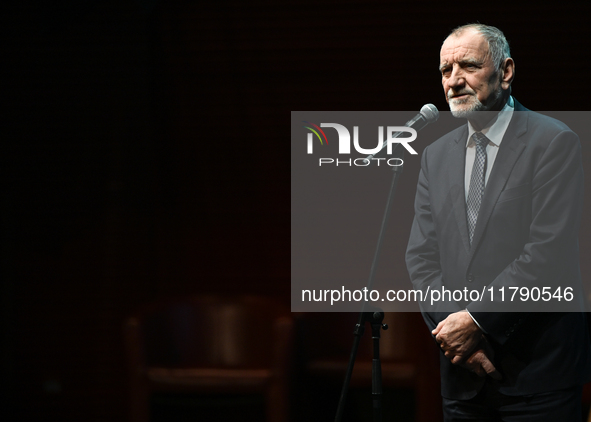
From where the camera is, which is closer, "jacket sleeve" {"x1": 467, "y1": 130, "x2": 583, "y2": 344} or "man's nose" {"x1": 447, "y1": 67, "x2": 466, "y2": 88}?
"jacket sleeve" {"x1": 467, "y1": 130, "x2": 583, "y2": 344}

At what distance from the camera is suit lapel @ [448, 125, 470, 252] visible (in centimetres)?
179

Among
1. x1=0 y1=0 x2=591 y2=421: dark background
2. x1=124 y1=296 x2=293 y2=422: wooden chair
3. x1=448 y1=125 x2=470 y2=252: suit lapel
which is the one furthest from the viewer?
x1=0 y1=0 x2=591 y2=421: dark background

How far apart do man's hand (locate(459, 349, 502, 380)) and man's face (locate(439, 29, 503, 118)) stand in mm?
714

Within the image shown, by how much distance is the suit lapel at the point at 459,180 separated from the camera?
1.79 metres

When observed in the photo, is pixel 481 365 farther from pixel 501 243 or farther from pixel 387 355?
pixel 387 355

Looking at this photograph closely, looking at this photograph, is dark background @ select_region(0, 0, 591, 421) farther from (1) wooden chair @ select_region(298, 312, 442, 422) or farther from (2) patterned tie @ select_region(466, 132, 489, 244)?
(2) patterned tie @ select_region(466, 132, 489, 244)

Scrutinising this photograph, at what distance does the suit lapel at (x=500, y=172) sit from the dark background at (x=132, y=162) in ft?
5.49

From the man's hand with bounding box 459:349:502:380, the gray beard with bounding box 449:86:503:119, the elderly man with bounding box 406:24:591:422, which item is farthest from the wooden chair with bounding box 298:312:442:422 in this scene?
the gray beard with bounding box 449:86:503:119

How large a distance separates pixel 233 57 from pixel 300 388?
189 centimetres

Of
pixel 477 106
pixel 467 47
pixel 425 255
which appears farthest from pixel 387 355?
pixel 467 47

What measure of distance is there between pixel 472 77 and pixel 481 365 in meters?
0.85

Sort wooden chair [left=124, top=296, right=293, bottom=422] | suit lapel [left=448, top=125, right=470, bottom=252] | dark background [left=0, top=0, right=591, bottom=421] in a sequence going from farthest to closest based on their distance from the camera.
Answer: dark background [left=0, top=0, right=591, bottom=421] < wooden chair [left=124, top=296, right=293, bottom=422] < suit lapel [left=448, top=125, right=470, bottom=252]

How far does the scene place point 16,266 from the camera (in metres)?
3.61

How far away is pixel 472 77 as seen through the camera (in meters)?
1.81
